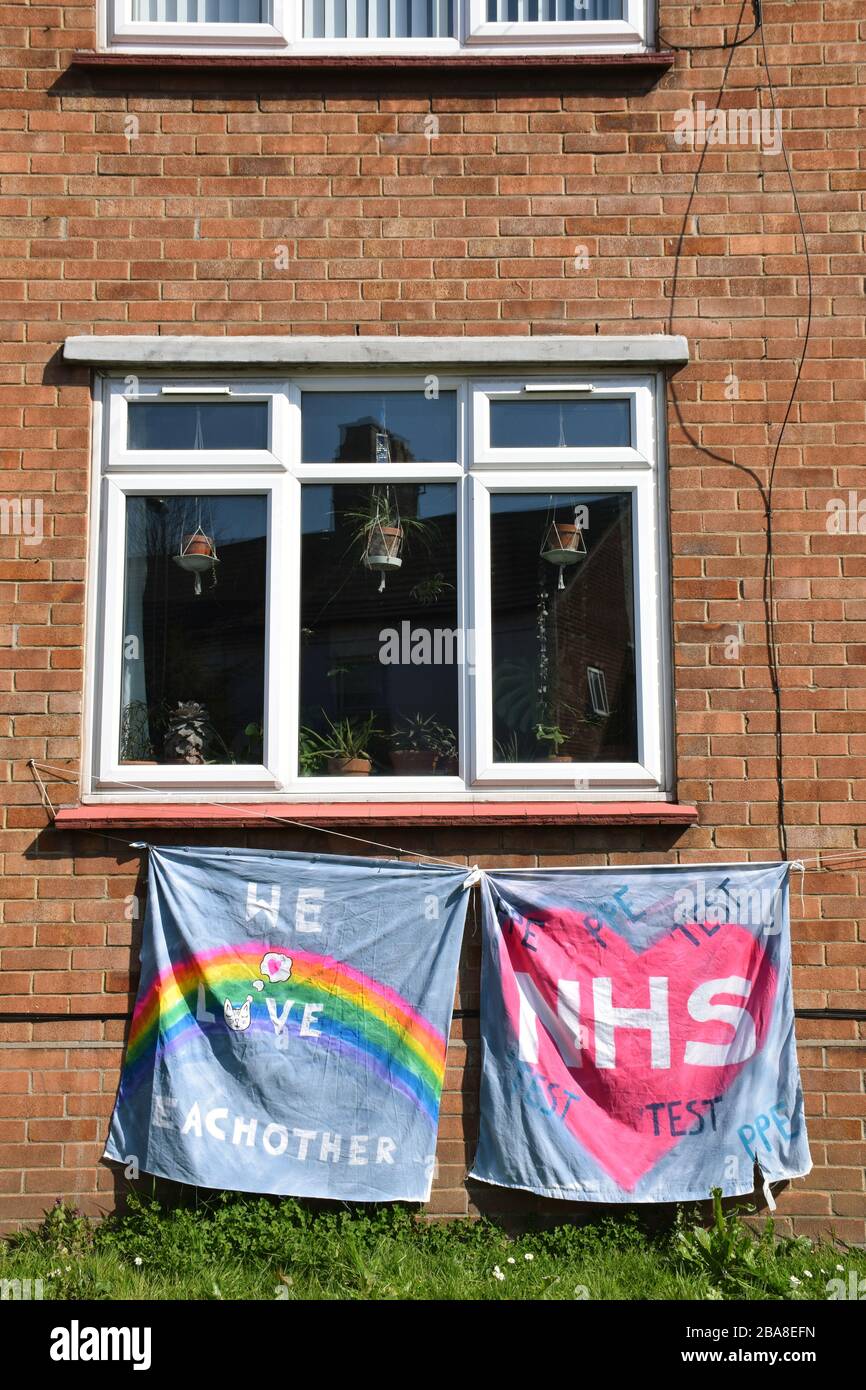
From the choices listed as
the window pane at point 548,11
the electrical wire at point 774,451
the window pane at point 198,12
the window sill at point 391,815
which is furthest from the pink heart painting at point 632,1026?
the window pane at point 198,12

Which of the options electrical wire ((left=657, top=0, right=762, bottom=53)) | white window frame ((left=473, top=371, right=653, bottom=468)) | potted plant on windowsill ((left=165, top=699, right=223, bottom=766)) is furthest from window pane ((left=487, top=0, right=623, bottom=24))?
potted plant on windowsill ((left=165, top=699, right=223, bottom=766))

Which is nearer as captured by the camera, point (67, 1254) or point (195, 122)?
point (67, 1254)

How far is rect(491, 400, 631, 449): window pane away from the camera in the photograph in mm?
5594

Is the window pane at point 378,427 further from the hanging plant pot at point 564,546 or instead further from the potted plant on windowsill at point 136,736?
the potted plant on windowsill at point 136,736

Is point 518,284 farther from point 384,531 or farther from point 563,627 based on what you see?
point 563,627

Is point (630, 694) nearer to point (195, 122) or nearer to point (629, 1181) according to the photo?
point (629, 1181)

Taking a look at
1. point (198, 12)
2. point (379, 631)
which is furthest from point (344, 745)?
point (198, 12)

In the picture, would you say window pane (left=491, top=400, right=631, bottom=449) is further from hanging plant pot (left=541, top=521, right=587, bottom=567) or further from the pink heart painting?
the pink heart painting

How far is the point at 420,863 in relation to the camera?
519 cm
